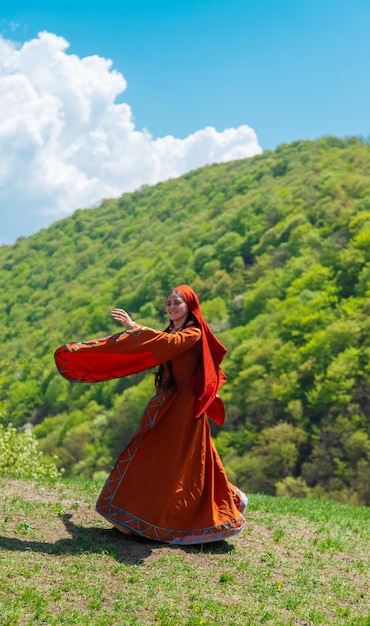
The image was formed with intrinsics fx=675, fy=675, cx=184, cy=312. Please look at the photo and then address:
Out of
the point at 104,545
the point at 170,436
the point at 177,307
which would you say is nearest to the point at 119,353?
the point at 177,307

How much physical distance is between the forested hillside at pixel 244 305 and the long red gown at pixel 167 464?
10.4m

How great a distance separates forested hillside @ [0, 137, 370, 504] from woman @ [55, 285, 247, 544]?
10423mm

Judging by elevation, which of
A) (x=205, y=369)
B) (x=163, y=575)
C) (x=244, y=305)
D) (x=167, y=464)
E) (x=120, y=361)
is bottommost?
(x=163, y=575)

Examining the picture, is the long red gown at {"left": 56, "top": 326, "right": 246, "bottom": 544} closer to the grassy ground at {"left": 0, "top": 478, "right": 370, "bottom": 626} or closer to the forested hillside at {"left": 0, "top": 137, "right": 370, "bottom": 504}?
the grassy ground at {"left": 0, "top": 478, "right": 370, "bottom": 626}

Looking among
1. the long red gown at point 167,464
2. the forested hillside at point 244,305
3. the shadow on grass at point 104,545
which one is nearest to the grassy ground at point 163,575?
the shadow on grass at point 104,545

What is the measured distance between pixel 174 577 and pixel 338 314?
209 feet

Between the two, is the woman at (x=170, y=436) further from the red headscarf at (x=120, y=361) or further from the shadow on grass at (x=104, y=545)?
the shadow on grass at (x=104, y=545)

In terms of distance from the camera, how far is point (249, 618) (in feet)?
17.0

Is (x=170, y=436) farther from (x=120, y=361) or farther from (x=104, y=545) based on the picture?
(x=104, y=545)

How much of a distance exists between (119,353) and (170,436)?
935mm

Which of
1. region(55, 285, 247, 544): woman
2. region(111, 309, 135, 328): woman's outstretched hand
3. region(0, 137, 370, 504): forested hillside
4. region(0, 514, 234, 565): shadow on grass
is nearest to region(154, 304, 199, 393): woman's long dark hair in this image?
region(55, 285, 247, 544): woman

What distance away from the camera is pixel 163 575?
5.64 m

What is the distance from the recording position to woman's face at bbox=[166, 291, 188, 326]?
6391 millimetres

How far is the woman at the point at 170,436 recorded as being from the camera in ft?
19.9
